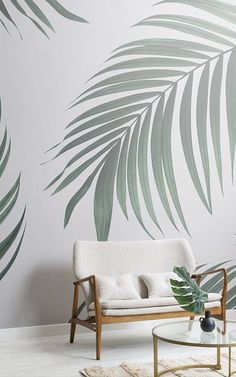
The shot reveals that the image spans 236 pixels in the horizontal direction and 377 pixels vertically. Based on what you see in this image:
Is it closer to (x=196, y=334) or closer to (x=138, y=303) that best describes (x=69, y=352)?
(x=138, y=303)

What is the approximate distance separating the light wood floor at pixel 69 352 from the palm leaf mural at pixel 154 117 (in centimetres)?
100

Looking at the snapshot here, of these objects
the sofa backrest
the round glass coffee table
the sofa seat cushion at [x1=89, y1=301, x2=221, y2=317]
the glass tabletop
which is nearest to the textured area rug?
the round glass coffee table

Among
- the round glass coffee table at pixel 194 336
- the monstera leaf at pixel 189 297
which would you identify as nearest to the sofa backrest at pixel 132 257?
the round glass coffee table at pixel 194 336

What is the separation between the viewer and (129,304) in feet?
16.8

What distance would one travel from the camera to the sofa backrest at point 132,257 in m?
5.62

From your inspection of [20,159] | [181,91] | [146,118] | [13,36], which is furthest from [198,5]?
[20,159]

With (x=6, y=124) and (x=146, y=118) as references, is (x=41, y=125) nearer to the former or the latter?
(x=6, y=124)

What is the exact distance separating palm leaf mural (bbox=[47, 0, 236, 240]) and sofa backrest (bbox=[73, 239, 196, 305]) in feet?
0.89

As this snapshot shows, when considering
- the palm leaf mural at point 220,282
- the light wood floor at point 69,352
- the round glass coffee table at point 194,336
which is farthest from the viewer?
the palm leaf mural at point 220,282

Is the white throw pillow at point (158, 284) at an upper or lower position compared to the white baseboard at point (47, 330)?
upper

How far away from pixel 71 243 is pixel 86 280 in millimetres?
739

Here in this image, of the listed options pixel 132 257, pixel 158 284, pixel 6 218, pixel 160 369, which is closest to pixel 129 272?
pixel 132 257

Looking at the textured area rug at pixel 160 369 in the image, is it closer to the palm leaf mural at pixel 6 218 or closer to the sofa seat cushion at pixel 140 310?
the sofa seat cushion at pixel 140 310

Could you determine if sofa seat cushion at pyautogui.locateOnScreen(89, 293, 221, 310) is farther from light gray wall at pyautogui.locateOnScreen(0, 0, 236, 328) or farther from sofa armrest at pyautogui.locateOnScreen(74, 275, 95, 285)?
light gray wall at pyautogui.locateOnScreen(0, 0, 236, 328)
